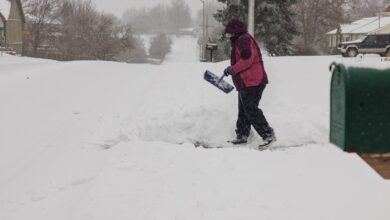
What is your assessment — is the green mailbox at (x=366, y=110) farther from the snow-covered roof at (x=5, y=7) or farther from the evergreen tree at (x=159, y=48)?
the evergreen tree at (x=159, y=48)

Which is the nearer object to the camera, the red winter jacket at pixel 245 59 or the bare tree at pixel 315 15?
the red winter jacket at pixel 245 59

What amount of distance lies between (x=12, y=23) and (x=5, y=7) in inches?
83.8

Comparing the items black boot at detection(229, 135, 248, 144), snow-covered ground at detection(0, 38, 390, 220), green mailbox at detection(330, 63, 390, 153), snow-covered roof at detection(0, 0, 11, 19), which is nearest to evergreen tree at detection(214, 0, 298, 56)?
snow-covered ground at detection(0, 38, 390, 220)

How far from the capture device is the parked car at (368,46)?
101 feet

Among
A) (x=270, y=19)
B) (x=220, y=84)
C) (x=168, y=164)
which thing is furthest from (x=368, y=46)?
(x=168, y=164)

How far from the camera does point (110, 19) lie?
280 ft

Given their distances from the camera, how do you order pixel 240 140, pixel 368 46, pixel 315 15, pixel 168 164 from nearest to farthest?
pixel 168 164, pixel 240 140, pixel 368 46, pixel 315 15

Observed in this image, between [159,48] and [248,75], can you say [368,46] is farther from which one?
[159,48]

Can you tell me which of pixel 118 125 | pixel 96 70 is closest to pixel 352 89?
pixel 118 125

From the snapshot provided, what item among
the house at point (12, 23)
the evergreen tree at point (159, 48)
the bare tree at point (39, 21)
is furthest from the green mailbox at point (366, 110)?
the evergreen tree at point (159, 48)

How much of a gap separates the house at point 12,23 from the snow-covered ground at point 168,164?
5890 centimetres

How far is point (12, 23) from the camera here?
6750 cm

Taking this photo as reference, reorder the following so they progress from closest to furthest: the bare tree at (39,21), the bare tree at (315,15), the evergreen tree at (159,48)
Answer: the bare tree at (315,15), the bare tree at (39,21), the evergreen tree at (159,48)

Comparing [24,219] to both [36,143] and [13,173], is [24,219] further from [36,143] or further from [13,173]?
[36,143]
